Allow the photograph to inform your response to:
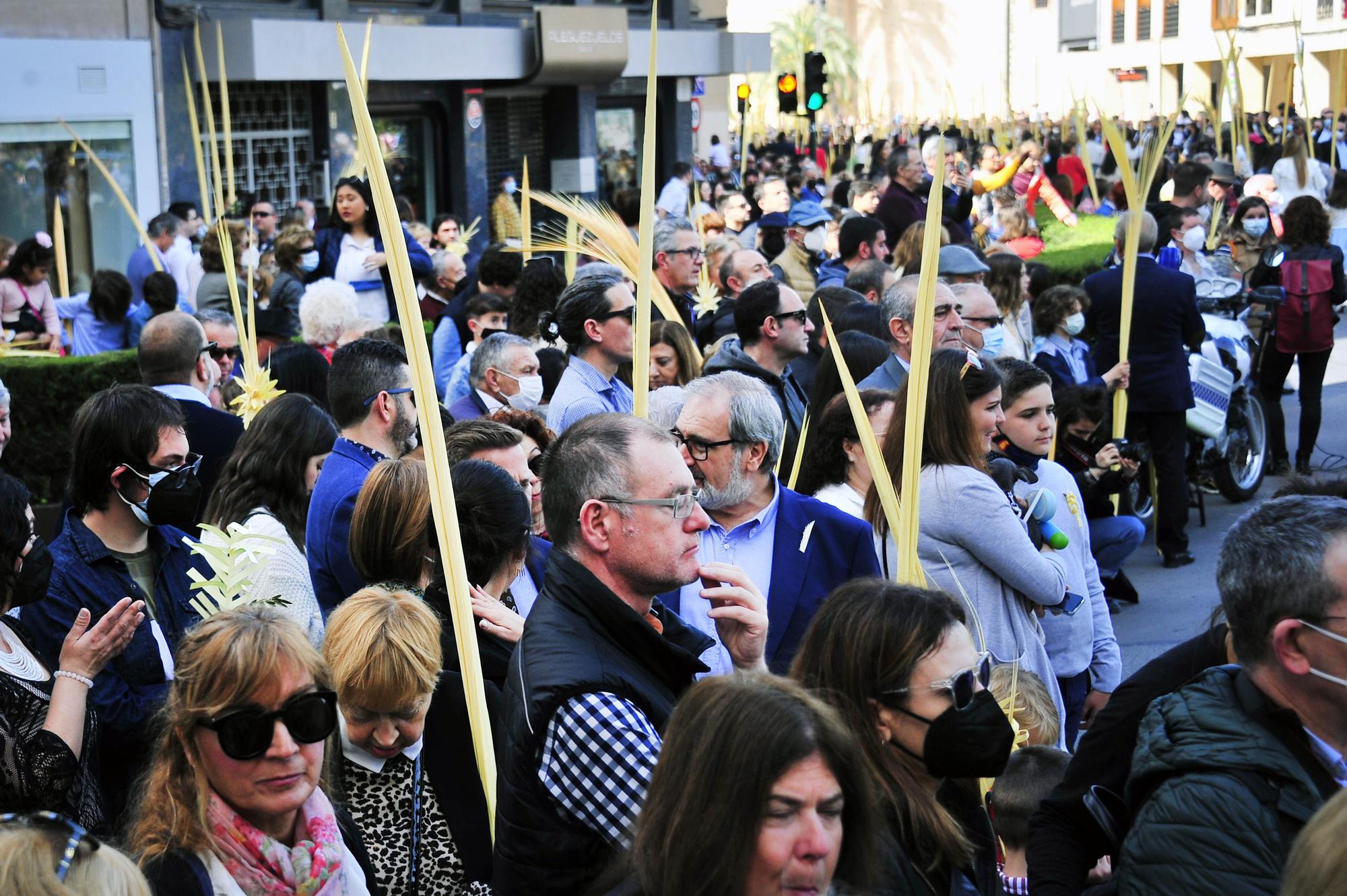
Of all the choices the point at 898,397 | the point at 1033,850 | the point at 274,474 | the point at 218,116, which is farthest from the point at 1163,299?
the point at 218,116

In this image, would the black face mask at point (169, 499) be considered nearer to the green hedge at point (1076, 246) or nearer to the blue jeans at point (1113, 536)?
the blue jeans at point (1113, 536)

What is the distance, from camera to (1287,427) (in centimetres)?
1162

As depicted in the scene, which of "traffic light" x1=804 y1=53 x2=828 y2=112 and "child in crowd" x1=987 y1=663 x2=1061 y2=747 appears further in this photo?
"traffic light" x1=804 y1=53 x2=828 y2=112

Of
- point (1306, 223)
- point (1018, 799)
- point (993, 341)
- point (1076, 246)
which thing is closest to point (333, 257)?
point (993, 341)

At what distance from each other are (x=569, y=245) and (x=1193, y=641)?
4.03 m

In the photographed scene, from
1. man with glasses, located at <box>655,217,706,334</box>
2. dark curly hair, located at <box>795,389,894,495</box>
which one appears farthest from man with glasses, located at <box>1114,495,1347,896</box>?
man with glasses, located at <box>655,217,706,334</box>

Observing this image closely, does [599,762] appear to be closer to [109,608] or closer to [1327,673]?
[1327,673]

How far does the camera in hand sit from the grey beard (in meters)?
3.41

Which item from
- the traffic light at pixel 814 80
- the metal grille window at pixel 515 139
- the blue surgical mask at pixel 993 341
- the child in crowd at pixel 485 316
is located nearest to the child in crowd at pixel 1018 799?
the blue surgical mask at pixel 993 341

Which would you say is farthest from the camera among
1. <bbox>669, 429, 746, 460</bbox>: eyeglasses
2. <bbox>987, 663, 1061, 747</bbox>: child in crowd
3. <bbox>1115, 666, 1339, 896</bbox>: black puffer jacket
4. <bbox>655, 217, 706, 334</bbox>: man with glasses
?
<bbox>655, 217, 706, 334</bbox>: man with glasses

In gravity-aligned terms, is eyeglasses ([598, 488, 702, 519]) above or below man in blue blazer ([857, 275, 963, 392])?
below

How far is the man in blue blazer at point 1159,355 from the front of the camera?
8.13 metres

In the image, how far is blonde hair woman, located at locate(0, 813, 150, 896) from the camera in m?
2.01

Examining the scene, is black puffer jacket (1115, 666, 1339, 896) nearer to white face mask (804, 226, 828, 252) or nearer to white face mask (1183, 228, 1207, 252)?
white face mask (804, 226, 828, 252)
